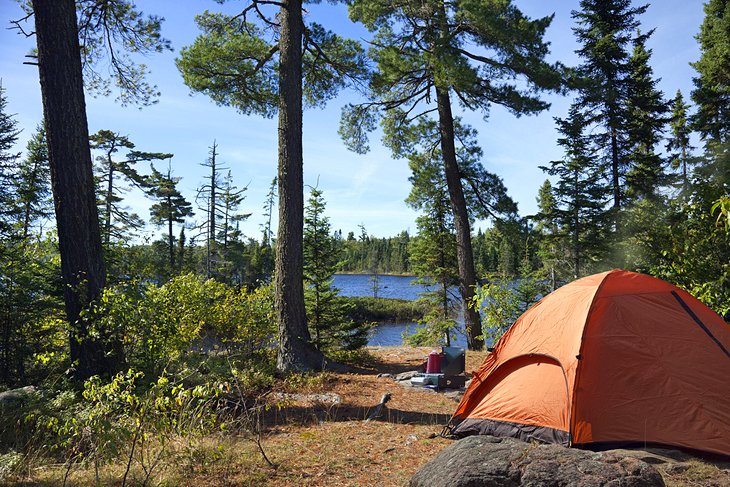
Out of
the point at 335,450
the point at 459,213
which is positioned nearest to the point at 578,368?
the point at 335,450

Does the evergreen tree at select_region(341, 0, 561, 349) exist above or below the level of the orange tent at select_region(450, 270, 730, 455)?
above

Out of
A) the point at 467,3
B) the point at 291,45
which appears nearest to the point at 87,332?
the point at 291,45

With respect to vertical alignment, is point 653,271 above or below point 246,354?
above

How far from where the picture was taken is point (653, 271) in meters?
8.29

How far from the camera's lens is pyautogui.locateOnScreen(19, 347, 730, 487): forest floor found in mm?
3686

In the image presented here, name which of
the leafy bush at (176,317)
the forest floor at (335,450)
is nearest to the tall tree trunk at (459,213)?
the forest floor at (335,450)

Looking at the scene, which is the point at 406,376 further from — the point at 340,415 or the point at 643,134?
the point at 643,134

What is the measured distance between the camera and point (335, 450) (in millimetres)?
4535

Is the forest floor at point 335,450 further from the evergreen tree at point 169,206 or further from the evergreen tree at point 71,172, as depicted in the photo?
the evergreen tree at point 169,206

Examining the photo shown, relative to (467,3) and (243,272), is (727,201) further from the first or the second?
(243,272)

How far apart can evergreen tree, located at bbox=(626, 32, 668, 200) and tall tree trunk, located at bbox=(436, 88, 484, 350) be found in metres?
7.97

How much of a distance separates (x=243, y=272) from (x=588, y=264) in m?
36.7

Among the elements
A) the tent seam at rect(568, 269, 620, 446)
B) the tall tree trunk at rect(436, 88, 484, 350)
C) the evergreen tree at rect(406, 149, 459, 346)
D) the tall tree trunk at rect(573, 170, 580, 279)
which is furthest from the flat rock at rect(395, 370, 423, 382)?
the tall tree trunk at rect(573, 170, 580, 279)

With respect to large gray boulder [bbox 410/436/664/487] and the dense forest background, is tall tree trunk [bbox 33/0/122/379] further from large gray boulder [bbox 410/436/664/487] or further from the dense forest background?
large gray boulder [bbox 410/436/664/487]
